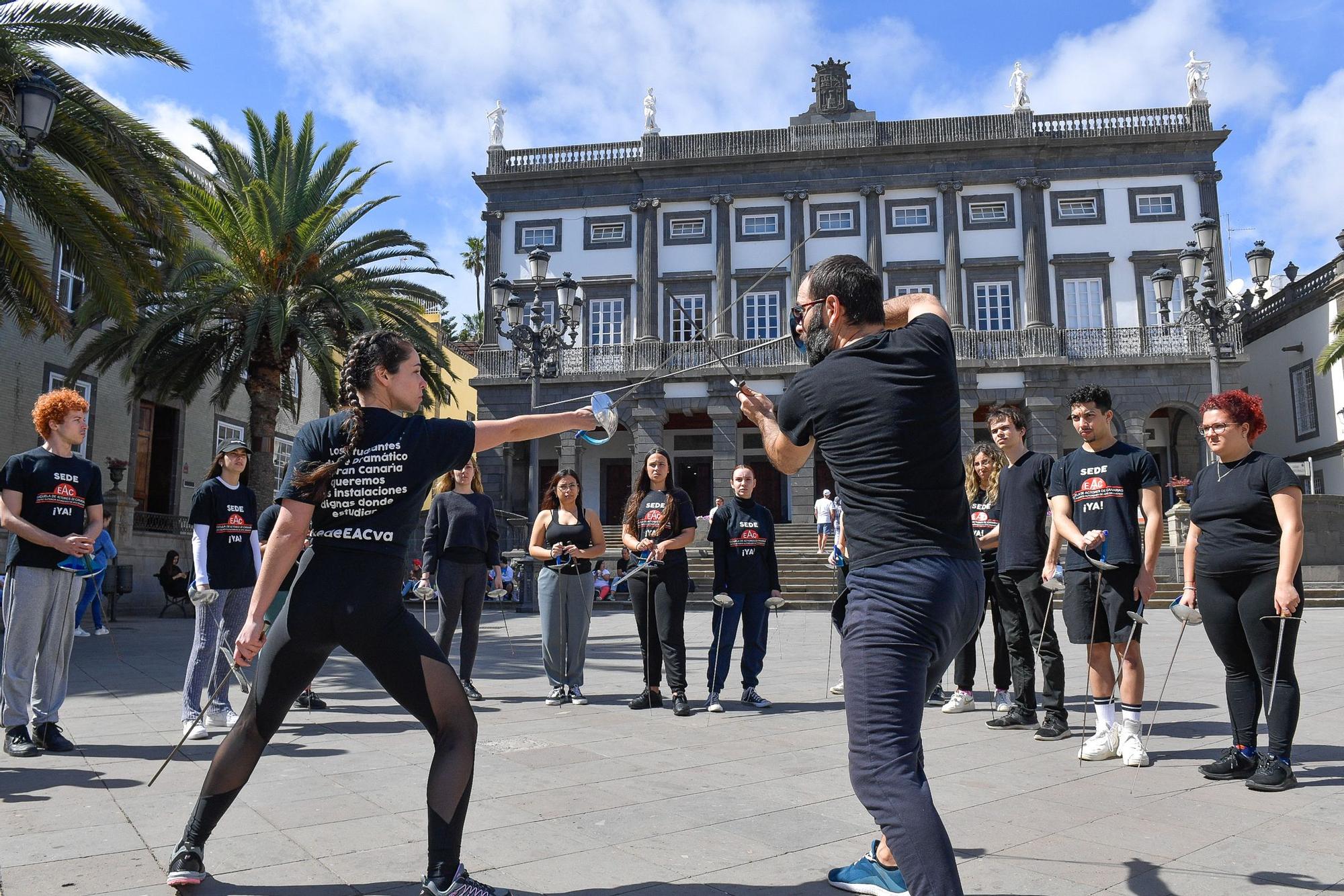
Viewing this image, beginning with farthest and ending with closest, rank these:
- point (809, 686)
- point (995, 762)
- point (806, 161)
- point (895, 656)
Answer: point (806, 161)
point (809, 686)
point (995, 762)
point (895, 656)

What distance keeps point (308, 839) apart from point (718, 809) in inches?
69.7

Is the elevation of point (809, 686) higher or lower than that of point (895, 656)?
lower

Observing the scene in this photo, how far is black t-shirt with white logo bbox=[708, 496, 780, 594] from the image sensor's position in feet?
26.0

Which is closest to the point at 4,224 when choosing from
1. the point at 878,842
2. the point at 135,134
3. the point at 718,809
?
the point at 135,134

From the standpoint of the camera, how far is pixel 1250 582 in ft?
17.2

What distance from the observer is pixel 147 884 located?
11.2ft

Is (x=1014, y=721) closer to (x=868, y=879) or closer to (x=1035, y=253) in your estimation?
(x=868, y=879)

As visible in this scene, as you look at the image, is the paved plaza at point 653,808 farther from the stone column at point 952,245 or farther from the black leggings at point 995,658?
the stone column at point 952,245

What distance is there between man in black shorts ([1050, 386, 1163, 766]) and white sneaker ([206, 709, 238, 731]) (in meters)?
5.58

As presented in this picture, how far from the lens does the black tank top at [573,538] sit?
8070 millimetres

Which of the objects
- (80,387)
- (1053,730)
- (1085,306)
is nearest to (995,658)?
(1053,730)

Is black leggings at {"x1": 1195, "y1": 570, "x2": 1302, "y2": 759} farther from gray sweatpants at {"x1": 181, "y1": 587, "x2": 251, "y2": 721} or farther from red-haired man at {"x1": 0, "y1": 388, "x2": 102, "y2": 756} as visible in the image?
red-haired man at {"x1": 0, "y1": 388, "x2": 102, "y2": 756}

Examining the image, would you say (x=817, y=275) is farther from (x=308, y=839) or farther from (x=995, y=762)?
(x=995, y=762)

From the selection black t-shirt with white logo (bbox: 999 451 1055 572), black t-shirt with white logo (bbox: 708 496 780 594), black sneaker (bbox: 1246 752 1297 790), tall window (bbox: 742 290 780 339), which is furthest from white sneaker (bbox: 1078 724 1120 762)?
tall window (bbox: 742 290 780 339)
